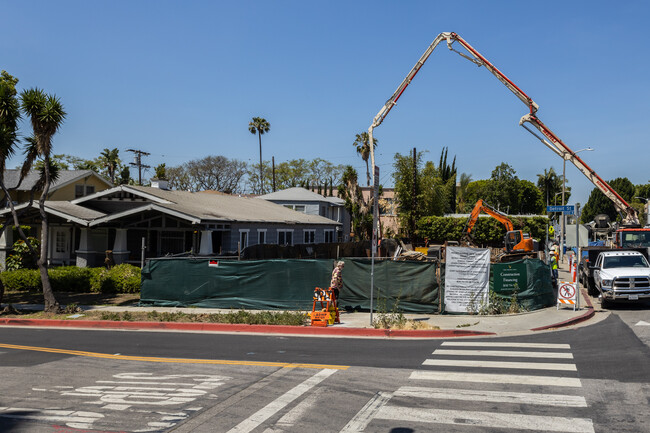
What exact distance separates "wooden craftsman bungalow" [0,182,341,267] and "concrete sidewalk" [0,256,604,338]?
958 centimetres

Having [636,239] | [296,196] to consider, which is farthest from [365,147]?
[636,239]

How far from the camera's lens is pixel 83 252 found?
98.7ft

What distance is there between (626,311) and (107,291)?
65.5 ft

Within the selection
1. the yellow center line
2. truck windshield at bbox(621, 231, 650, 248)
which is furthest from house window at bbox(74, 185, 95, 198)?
truck windshield at bbox(621, 231, 650, 248)

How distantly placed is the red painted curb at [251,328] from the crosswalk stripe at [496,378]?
15.5 feet

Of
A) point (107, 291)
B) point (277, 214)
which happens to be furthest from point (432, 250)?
point (107, 291)

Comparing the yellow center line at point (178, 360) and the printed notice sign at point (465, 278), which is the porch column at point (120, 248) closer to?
the yellow center line at point (178, 360)

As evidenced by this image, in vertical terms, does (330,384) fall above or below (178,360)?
above

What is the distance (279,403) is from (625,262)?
54.5 feet

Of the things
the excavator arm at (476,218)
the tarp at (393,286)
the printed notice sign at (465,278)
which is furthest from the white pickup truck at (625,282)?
the excavator arm at (476,218)

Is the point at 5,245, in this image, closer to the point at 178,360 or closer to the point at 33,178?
the point at 33,178

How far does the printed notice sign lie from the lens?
60.7 ft

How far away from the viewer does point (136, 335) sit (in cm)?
1650

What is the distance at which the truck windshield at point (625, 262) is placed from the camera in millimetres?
20875
